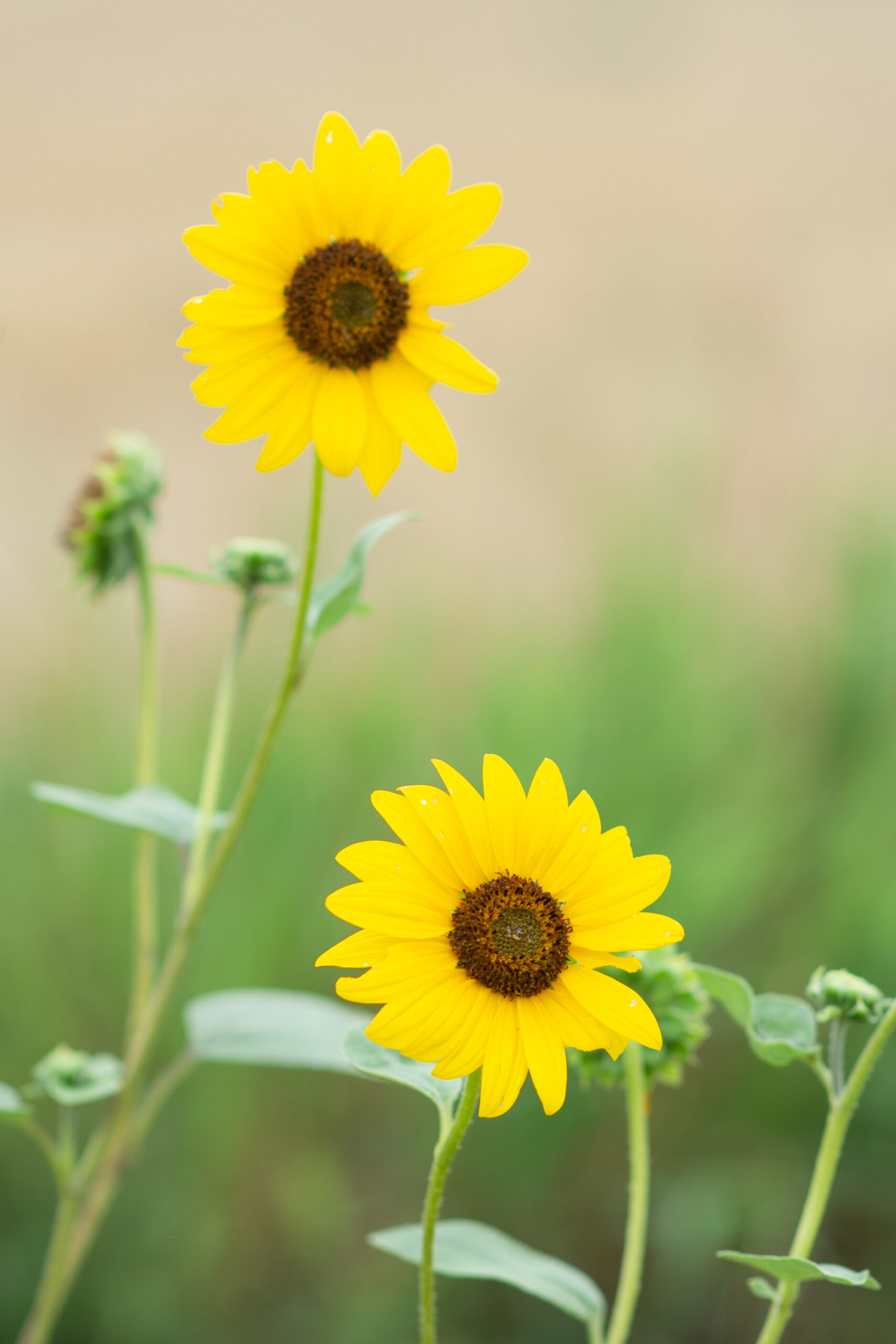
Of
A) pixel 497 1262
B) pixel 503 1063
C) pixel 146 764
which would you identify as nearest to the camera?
pixel 503 1063

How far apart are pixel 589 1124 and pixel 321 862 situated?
274mm

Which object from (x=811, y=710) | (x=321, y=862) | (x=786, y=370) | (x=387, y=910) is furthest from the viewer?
(x=786, y=370)

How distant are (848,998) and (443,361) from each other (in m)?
0.20

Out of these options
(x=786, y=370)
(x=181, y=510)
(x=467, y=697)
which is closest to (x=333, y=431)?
(x=467, y=697)

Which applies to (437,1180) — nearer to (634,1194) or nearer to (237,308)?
(634,1194)

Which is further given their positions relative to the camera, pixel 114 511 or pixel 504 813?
pixel 114 511

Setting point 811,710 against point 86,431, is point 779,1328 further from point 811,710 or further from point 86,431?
point 86,431

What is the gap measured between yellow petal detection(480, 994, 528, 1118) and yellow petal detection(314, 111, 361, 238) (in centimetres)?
20

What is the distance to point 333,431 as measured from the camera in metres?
0.31

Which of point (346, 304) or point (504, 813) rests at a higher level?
point (346, 304)

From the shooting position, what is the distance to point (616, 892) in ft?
0.90

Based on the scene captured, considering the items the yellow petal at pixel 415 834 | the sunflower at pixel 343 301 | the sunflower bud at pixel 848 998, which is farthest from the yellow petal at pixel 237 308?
the sunflower bud at pixel 848 998

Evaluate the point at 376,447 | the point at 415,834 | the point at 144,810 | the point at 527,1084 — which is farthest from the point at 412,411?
the point at 527,1084

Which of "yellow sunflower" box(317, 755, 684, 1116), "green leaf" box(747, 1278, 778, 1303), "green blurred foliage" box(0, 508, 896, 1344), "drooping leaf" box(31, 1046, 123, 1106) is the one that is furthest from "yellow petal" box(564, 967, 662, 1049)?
"green blurred foliage" box(0, 508, 896, 1344)
